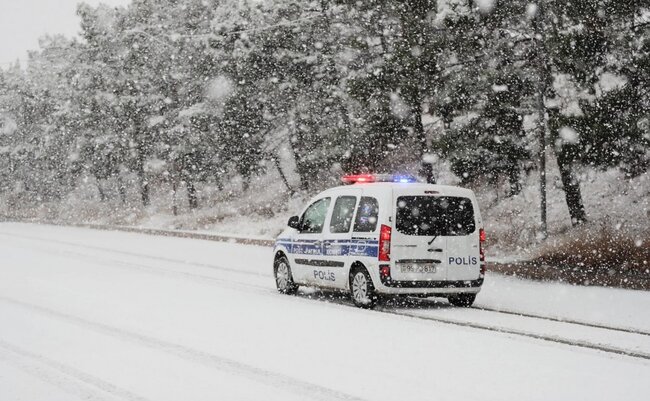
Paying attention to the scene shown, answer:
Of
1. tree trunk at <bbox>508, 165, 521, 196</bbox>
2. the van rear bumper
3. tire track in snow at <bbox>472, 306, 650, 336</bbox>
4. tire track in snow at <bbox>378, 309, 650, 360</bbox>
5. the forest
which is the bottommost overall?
tire track in snow at <bbox>472, 306, 650, 336</bbox>

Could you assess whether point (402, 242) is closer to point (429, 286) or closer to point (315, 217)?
point (429, 286)

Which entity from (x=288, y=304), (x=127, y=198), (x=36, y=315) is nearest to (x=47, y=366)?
(x=36, y=315)

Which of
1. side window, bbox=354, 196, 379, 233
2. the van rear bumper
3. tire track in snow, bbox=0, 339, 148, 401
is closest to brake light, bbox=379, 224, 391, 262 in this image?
side window, bbox=354, 196, 379, 233

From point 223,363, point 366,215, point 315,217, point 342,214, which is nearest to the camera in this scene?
point 223,363

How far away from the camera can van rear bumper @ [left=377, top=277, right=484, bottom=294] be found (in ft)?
37.7

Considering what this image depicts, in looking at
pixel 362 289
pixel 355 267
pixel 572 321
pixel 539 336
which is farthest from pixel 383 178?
pixel 539 336

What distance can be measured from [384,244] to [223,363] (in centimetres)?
428

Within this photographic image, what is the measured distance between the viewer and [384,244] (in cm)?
1155

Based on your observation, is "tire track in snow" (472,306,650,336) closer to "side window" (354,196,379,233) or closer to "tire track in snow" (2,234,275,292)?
"side window" (354,196,379,233)

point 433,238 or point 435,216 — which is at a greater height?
point 435,216

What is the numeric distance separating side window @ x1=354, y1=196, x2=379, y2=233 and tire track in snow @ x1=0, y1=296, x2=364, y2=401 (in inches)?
157

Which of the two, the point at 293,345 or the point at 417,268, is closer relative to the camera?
the point at 293,345

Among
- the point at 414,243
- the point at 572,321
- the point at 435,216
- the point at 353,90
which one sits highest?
the point at 353,90

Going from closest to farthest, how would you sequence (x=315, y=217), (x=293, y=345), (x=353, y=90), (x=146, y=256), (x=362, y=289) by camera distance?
(x=293, y=345) → (x=362, y=289) → (x=315, y=217) → (x=146, y=256) → (x=353, y=90)
